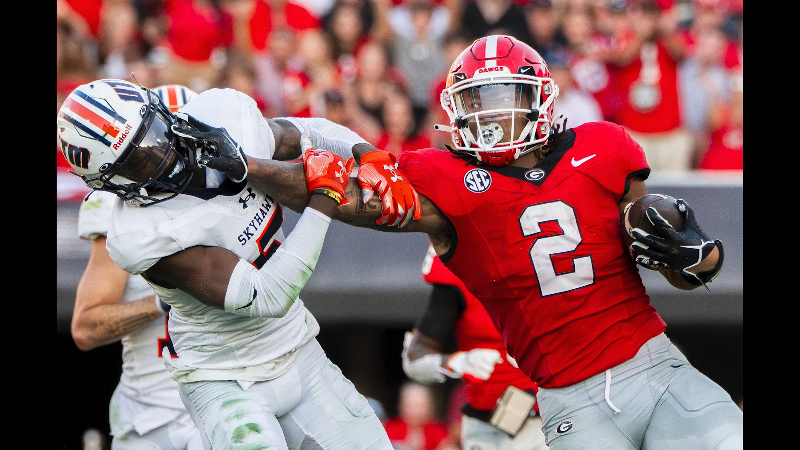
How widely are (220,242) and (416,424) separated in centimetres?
316

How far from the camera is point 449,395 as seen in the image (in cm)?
607

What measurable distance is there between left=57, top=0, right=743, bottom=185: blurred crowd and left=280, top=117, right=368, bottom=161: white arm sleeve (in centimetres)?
326

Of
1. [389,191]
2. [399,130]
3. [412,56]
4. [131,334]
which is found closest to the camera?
[389,191]

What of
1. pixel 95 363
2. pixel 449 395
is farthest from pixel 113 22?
pixel 449 395

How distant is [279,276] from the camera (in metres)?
2.96

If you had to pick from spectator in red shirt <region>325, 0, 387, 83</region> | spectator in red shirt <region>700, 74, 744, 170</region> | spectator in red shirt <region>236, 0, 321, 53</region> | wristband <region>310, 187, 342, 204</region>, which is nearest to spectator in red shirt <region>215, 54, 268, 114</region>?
spectator in red shirt <region>236, 0, 321, 53</region>

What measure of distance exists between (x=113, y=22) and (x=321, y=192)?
5.34m

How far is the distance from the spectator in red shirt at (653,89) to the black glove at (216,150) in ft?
15.1

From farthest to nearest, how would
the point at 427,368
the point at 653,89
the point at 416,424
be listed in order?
the point at 653,89, the point at 416,424, the point at 427,368

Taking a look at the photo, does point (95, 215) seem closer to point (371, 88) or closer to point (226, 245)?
point (226, 245)

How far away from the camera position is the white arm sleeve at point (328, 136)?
11.5ft

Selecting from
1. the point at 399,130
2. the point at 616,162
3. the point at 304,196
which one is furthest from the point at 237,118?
the point at 399,130

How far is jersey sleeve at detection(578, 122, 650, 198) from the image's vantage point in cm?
318

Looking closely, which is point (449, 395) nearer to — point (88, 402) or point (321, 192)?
point (88, 402)
